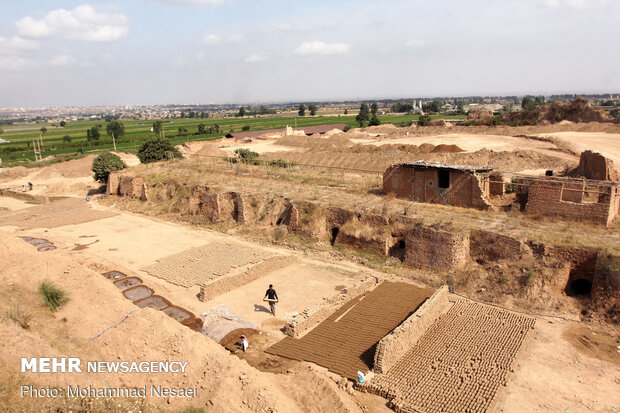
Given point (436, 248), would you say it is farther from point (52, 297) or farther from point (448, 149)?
point (448, 149)

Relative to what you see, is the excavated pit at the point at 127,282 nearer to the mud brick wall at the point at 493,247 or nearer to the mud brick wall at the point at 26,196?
the mud brick wall at the point at 493,247

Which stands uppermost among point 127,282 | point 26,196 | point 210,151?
point 210,151

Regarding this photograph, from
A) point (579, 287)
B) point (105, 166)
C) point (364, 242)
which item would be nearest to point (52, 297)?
point (364, 242)

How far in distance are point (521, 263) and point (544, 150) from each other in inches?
957

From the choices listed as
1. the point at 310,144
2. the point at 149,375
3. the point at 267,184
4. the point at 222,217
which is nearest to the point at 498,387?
the point at 149,375

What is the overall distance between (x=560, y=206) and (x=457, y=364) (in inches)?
327

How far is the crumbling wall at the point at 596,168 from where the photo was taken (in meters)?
17.5

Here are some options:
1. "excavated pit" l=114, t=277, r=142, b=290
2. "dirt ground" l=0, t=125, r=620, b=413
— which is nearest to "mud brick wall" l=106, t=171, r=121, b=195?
"dirt ground" l=0, t=125, r=620, b=413

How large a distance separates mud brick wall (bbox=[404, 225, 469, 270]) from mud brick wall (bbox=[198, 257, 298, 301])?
4456 mm

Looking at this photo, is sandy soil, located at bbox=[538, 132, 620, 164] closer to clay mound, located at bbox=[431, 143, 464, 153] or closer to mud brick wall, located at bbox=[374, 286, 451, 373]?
clay mound, located at bbox=[431, 143, 464, 153]

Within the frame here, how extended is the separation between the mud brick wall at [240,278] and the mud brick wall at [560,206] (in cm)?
891

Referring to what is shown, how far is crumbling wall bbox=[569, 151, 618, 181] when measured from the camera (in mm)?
17469

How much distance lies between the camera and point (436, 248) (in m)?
14.3

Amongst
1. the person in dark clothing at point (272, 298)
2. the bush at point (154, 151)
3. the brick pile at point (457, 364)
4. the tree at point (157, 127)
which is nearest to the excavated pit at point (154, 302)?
the person in dark clothing at point (272, 298)
